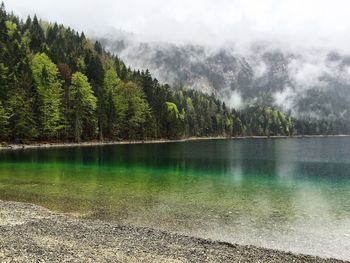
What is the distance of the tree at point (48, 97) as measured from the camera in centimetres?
10825

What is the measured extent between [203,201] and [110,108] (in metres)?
104

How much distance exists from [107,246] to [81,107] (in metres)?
104

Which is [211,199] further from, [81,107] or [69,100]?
[69,100]

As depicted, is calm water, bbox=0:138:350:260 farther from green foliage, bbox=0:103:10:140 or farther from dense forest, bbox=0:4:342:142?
dense forest, bbox=0:4:342:142

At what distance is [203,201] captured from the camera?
3316 cm

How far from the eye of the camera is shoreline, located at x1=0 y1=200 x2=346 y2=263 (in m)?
16.2

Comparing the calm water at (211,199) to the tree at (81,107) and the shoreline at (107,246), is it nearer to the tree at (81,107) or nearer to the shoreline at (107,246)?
the shoreline at (107,246)

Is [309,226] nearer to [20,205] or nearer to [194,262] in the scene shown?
[194,262]

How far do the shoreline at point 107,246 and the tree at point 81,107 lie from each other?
95069 mm

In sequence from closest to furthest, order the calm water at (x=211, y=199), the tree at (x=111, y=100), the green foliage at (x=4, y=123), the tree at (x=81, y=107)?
the calm water at (x=211, y=199) → the green foliage at (x=4, y=123) → the tree at (x=81, y=107) → the tree at (x=111, y=100)

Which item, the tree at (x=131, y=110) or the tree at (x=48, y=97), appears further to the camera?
the tree at (x=131, y=110)

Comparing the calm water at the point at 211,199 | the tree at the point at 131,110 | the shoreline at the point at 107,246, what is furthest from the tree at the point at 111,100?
the shoreline at the point at 107,246

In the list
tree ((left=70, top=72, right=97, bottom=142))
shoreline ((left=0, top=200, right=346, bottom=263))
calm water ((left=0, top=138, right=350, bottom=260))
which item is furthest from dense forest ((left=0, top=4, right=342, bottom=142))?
shoreline ((left=0, top=200, right=346, bottom=263))

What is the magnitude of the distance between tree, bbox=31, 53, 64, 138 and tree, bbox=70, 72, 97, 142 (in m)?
4.20
